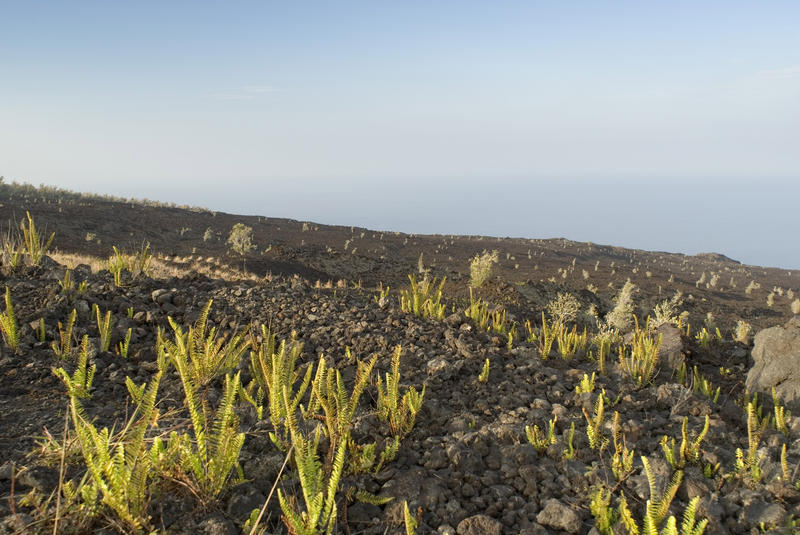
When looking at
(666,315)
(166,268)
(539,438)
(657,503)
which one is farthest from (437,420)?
(666,315)

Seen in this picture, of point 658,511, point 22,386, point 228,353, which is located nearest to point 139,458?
point 228,353

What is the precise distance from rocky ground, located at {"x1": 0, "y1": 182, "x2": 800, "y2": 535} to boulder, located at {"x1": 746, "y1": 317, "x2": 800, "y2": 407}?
0.17 metres

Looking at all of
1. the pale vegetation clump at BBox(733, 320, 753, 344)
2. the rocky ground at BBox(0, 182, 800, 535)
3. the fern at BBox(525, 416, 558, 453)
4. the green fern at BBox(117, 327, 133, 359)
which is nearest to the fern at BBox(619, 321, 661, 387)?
the rocky ground at BBox(0, 182, 800, 535)

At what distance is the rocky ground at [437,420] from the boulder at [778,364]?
174 millimetres

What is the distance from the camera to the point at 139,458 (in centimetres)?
203

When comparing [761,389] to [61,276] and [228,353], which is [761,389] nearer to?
[228,353]

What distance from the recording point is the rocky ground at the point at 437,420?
2.13m

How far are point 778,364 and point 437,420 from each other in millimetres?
3161

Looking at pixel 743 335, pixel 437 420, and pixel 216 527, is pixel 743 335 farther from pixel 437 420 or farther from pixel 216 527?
pixel 216 527

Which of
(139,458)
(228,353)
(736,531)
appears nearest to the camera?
(139,458)

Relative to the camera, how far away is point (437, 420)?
10.0 feet

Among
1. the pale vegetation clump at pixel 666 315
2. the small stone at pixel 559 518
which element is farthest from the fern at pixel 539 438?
the pale vegetation clump at pixel 666 315

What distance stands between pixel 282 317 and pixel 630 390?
3407 mm

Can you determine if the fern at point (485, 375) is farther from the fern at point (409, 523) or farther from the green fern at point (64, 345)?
the green fern at point (64, 345)
